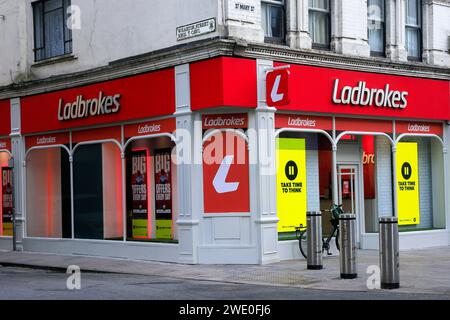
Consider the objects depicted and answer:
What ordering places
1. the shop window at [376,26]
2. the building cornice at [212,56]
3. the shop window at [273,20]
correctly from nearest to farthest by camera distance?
the building cornice at [212,56], the shop window at [273,20], the shop window at [376,26]

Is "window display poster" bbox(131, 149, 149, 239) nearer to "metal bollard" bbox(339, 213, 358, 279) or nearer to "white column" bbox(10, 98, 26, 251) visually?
"white column" bbox(10, 98, 26, 251)

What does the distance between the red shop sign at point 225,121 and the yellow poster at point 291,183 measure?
118cm

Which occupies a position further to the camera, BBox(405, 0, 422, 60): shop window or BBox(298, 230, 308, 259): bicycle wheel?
BBox(405, 0, 422, 60): shop window

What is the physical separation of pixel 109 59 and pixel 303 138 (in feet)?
17.7

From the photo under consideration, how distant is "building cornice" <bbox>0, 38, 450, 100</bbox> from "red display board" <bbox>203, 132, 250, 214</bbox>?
6.18 feet

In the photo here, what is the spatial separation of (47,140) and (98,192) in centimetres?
269

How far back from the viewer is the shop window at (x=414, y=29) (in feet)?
70.6

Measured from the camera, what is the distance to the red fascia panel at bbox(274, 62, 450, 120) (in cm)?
1803

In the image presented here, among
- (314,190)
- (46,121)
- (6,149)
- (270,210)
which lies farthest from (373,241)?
(6,149)

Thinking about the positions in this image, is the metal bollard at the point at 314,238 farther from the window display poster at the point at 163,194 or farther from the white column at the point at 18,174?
the white column at the point at 18,174

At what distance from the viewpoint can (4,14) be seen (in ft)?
76.7

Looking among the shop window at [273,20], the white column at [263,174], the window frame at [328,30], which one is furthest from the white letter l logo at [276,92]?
the window frame at [328,30]

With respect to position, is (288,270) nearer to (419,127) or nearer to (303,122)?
(303,122)

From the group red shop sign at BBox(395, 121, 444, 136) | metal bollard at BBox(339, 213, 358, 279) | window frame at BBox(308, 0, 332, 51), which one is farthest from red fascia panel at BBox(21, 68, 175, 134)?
red shop sign at BBox(395, 121, 444, 136)
